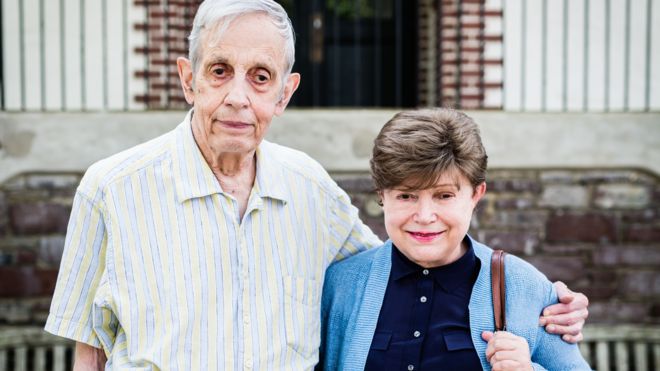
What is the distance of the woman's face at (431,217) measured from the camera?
2227 mm

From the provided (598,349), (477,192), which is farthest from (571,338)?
(598,349)

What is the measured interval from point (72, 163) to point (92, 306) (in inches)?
120

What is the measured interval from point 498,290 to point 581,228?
125 inches

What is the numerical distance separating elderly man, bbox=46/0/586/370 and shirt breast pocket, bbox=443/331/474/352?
0.26 metres

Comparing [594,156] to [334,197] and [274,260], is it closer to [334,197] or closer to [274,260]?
[334,197]

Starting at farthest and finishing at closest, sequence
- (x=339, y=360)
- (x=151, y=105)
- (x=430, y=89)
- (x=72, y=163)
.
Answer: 1. (x=430, y=89)
2. (x=151, y=105)
3. (x=72, y=163)
4. (x=339, y=360)

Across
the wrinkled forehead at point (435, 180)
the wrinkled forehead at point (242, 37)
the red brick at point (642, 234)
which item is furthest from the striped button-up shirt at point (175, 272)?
the red brick at point (642, 234)

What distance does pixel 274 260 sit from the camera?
2.28 meters

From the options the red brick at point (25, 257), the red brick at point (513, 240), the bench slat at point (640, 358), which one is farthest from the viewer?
the red brick at point (513, 240)

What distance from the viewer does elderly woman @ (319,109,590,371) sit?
2215 mm

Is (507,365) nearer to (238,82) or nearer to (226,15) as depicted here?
(238,82)

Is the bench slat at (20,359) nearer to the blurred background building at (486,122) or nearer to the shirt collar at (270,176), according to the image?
the blurred background building at (486,122)

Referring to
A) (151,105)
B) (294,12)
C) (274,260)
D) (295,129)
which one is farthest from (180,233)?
(294,12)

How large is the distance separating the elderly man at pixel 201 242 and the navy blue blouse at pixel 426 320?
10.3 inches
